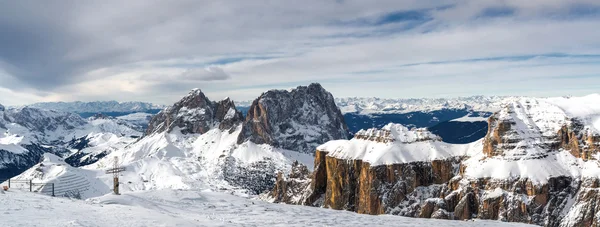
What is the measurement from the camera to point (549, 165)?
308 ft

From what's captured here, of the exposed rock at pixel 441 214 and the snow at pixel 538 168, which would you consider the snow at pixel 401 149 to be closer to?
the snow at pixel 538 168

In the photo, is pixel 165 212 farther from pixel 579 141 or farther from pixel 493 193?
pixel 579 141

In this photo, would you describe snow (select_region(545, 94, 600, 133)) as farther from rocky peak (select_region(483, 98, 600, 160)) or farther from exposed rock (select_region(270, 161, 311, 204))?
exposed rock (select_region(270, 161, 311, 204))

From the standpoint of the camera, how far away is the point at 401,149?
12100 centimetres

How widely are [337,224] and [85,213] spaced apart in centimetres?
2143

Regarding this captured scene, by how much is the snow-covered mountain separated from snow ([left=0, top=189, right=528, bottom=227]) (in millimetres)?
58630

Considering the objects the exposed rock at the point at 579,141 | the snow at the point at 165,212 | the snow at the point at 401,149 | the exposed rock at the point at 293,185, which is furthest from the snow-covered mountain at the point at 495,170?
the snow at the point at 165,212

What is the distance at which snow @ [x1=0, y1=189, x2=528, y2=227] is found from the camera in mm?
28969

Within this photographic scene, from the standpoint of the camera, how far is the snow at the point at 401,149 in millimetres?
115375

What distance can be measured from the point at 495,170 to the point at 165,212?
3386 inches

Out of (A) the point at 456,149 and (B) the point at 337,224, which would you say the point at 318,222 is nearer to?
(B) the point at 337,224

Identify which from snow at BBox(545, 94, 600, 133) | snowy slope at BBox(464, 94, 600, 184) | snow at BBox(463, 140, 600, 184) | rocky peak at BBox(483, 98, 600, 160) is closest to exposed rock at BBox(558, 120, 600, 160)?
rocky peak at BBox(483, 98, 600, 160)

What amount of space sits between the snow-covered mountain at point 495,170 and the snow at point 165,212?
58.6 m

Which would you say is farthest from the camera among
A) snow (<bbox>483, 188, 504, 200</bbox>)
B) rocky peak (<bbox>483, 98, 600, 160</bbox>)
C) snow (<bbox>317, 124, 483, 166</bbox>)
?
snow (<bbox>317, 124, 483, 166</bbox>)
